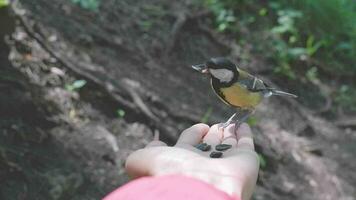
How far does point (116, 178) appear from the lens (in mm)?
4469

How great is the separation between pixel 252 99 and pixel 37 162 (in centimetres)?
169

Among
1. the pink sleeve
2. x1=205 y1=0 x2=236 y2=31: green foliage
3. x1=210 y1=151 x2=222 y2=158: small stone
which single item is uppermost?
the pink sleeve

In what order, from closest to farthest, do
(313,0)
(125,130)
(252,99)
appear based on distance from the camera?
(252,99), (125,130), (313,0)

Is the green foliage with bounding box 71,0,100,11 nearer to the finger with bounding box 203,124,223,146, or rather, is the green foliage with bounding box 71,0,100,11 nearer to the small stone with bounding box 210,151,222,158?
the finger with bounding box 203,124,223,146

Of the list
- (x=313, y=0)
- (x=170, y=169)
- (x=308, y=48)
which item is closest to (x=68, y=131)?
(x=170, y=169)

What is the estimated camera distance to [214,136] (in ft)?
9.98

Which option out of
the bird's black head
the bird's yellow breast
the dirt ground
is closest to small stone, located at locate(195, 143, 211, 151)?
the bird's black head

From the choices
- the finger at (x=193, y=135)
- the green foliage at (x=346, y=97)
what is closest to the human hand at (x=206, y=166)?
the finger at (x=193, y=135)

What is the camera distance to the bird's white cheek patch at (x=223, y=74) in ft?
10.4

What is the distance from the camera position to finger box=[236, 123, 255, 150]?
2.76 metres

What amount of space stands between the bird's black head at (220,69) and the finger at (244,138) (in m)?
0.28

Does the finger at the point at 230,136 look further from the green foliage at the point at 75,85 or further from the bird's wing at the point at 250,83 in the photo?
the green foliage at the point at 75,85

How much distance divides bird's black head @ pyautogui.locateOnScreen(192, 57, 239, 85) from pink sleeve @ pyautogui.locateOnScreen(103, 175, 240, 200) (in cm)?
154

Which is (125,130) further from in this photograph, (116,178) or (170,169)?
(170,169)
